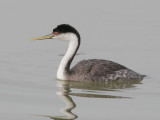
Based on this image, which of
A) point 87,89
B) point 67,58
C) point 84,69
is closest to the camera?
point 87,89

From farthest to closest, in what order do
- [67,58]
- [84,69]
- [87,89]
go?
[67,58] → [84,69] → [87,89]

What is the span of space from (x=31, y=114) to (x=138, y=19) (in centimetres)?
1762

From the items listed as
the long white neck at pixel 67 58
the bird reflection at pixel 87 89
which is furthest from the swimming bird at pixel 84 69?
the bird reflection at pixel 87 89

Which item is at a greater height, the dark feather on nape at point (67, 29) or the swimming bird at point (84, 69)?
the dark feather on nape at point (67, 29)

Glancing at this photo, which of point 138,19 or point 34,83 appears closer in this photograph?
point 34,83

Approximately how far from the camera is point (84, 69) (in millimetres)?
18188

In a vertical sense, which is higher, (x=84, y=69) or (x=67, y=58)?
(x=67, y=58)

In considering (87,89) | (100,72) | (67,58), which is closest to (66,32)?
(67,58)

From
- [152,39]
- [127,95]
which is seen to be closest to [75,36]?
[127,95]

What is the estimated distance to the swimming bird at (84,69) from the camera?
18156 mm

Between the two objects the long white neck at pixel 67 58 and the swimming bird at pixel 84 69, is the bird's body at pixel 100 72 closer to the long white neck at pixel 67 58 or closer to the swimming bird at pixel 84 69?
the swimming bird at pixel 84 69

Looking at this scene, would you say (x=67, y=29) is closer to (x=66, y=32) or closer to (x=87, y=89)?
(x=66, y=32)

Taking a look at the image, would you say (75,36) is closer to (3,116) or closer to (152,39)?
(3,116)

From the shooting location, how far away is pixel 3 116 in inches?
523
